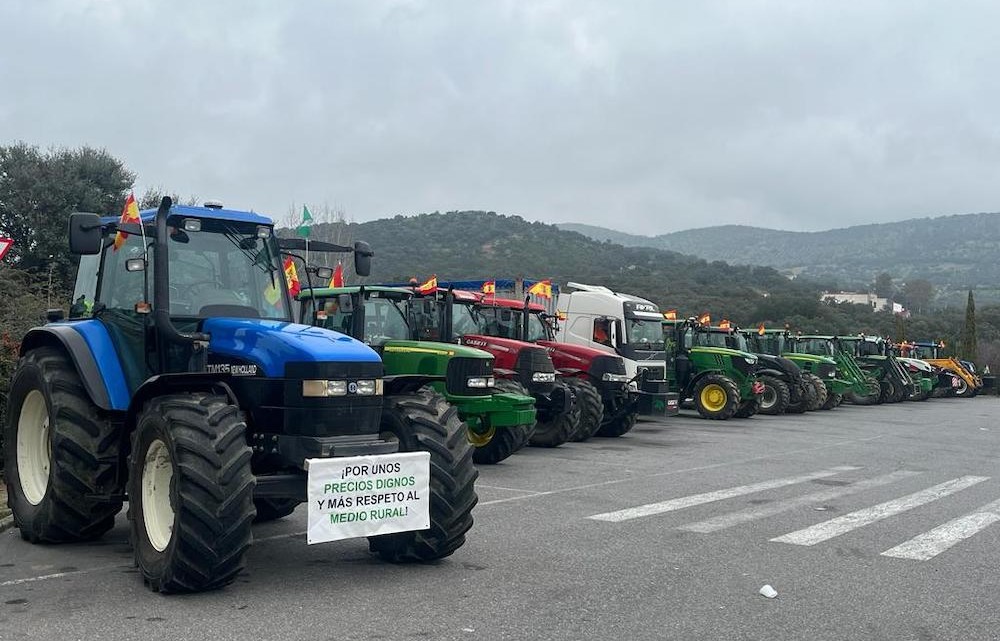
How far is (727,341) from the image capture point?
26547 millimetres

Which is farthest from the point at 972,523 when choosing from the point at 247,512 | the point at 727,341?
the point at 727,341

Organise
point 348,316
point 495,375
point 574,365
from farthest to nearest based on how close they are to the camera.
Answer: point 574,365 < point 495,375 < point 348,316

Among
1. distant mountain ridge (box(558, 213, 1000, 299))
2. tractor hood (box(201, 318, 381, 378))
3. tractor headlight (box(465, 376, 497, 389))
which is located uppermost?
distant mountain ridge (box(558, 213, 1000, 299))

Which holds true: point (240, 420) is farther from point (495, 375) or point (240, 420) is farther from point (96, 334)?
point (495, 375)

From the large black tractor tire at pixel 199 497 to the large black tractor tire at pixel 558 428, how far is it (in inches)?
384

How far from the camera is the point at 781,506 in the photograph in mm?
10742

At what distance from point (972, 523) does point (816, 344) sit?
23507 mm

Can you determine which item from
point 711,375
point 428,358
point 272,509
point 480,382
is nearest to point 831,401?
point 711,375

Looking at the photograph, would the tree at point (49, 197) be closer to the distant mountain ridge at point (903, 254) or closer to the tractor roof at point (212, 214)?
the tractor roof at point (212, 214)

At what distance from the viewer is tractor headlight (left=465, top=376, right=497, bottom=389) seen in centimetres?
1258

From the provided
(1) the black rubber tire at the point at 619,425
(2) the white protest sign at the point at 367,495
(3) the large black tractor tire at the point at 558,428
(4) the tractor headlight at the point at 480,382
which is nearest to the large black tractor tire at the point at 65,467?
(2) the white protest sign at the point at 367,495

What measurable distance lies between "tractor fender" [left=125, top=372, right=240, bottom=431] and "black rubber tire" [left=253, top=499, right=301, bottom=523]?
202 centimetres

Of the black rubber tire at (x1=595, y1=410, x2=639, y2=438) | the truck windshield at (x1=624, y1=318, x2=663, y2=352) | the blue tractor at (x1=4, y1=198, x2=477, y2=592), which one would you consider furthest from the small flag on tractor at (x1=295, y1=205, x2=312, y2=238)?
the truck windshield at (x1=624, y1=318, x2=663, y2=352)

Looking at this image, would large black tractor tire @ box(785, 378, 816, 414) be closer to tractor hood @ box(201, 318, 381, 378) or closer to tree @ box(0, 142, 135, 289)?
tree @ box(0, 142, 135, 289)
